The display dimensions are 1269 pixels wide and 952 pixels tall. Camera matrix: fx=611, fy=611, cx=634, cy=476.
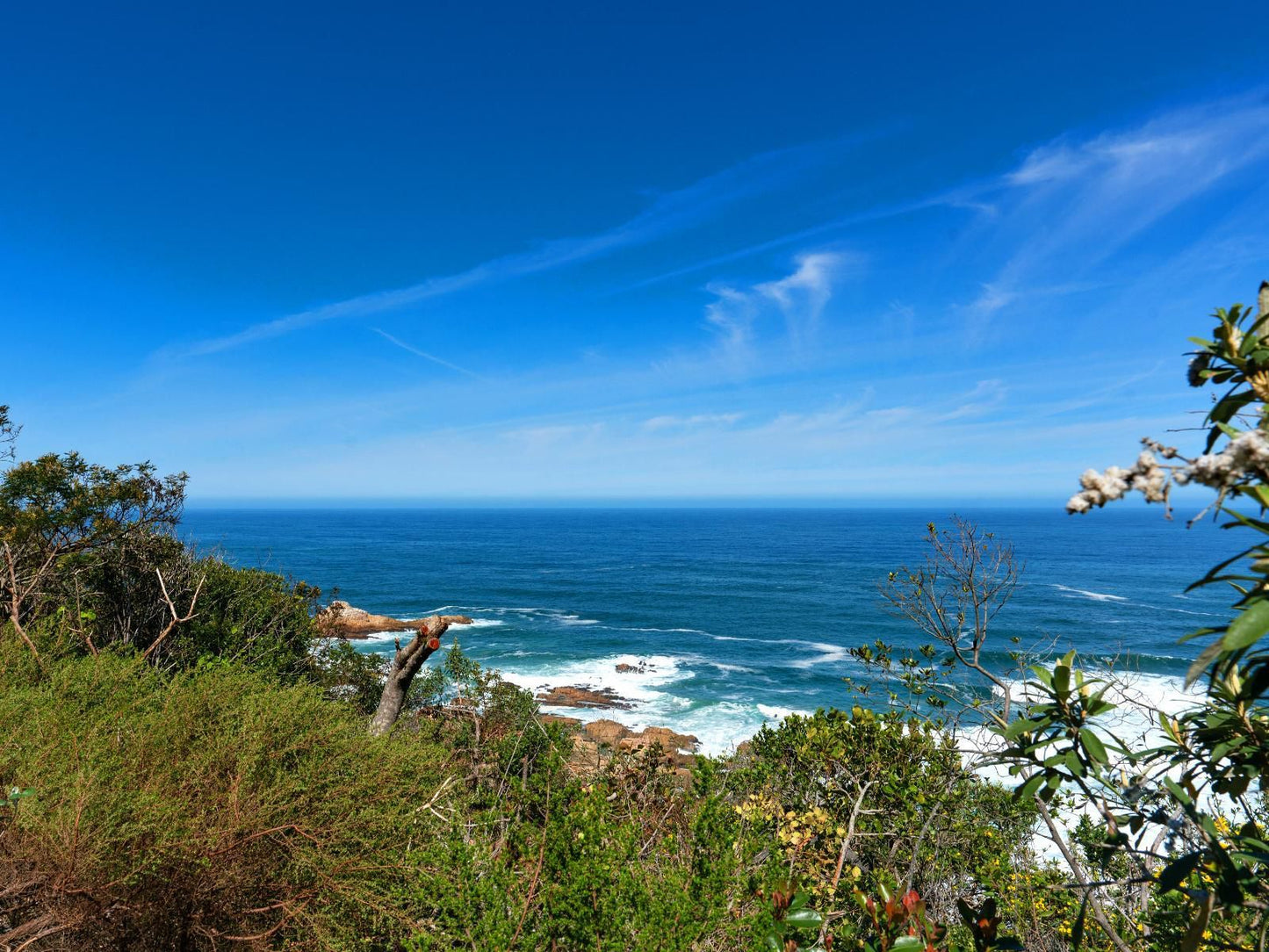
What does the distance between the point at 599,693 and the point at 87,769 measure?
28636 millimetres

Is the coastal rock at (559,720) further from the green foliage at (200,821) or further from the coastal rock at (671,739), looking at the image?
the green foliage at (200,821)

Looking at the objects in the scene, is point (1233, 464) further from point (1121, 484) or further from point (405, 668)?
point (405, 668)

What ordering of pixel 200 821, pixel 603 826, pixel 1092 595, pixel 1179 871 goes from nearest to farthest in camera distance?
pixel 1179 871
pixel 603 826
pixel 200 821
pixel 1092 595

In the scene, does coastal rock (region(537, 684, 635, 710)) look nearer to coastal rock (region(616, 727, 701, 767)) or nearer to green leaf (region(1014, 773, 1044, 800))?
coastal rock (region(616, 727, 701, 767))

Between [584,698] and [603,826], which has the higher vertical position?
[603,826]

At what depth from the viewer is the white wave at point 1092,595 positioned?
5012 cm

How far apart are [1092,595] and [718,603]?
3173 centimetres

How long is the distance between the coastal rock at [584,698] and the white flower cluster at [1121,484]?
99.2 feet

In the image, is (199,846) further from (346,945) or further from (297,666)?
(297,666)

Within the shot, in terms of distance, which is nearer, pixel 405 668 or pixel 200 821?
pixel 200 821

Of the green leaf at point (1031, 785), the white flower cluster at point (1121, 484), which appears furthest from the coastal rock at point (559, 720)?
the white flower cluster at point (1121, 484)

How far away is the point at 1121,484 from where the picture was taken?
3.72 ft

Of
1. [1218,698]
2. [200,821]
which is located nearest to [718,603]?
[200,821]

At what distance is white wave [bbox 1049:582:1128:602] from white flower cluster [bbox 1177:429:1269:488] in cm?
6150
